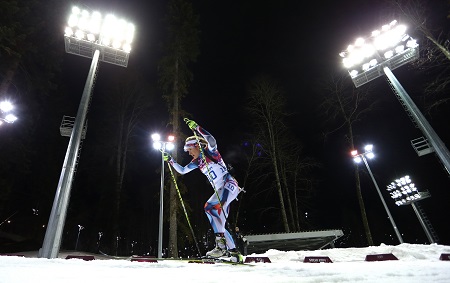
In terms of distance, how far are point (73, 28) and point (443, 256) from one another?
1494 centimetres

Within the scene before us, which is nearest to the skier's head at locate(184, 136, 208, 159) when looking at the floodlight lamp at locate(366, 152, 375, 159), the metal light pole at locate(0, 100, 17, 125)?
the metal light pole at locate(0, 100, 17, 125)

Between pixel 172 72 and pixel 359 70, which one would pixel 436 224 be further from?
pixel 172 72

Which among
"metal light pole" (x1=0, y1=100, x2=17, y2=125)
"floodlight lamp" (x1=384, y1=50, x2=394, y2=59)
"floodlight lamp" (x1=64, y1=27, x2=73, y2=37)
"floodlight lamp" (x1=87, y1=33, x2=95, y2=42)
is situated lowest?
"metal light pole" (x1=0, y1=100, x2=17, y2=125)

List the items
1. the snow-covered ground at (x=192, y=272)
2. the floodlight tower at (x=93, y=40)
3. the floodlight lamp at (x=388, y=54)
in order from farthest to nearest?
the floodlight lamp at (x=388, y=54), the floodlight tower at (x=93, y=40), the snow-covered ground at (x=192, y=272)

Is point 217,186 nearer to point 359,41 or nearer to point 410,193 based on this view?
point 359,41

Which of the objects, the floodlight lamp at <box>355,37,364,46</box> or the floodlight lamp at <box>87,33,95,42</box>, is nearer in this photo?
the floodlight lamp at <box>87,33,95,42</box>

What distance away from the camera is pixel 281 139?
21.2 metres

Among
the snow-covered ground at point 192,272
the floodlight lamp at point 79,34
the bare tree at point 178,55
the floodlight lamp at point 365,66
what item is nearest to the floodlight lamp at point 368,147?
the floodlight lamp at point 365,66

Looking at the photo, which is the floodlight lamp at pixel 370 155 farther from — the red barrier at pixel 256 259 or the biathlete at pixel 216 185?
the biathlete at pixel 216 185

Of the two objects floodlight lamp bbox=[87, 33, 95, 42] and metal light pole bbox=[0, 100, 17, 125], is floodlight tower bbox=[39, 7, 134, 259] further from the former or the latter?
metal light pole bbox=[0, 100, 17, 125]

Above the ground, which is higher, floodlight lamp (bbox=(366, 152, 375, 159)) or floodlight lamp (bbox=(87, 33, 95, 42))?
floodlight lamp (bbox=(87, 33, 95, 42))

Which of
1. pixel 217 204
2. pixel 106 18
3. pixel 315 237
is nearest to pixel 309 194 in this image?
pixel 315 237

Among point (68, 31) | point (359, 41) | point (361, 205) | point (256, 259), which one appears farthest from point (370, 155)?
point (68, 31)

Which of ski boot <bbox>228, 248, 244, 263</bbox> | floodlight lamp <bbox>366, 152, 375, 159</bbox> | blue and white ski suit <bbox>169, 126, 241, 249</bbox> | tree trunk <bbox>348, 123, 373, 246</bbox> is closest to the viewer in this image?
ski boot <bbox>228, 248, 244, 263</bbox>
